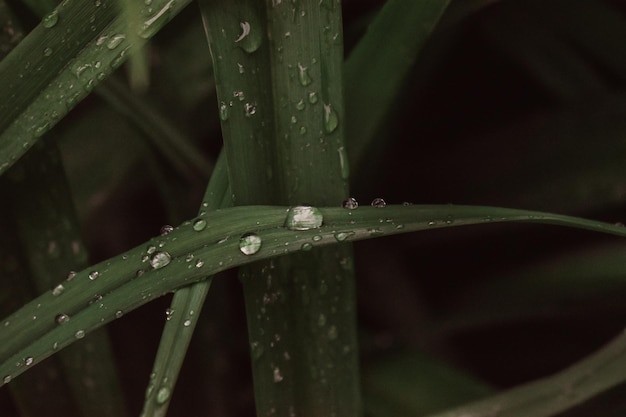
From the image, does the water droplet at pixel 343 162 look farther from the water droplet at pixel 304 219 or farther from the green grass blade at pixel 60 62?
the green grass blade at pixel 60 62

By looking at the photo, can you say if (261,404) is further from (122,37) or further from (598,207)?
(598,207)

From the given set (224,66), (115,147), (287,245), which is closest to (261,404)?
(287,245)

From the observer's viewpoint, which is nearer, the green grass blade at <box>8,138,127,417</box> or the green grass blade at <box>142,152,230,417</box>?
the green grass blade at <box>142,152,230,417</box>

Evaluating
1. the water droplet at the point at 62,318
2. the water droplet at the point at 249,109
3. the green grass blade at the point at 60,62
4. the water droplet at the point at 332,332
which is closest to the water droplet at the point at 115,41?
the green grass blade at the point at 60,62

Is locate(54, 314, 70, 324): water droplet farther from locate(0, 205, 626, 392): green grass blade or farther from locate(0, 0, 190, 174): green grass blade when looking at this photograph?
locate(0, 0, 190, 174): green grass blade

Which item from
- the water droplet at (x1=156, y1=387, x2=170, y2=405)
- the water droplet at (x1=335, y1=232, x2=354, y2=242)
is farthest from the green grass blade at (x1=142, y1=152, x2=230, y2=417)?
the water droplet at (x1=335, y1=232, x2=354, y2=242)

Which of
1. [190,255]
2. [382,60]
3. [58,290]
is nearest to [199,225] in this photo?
[190,255]

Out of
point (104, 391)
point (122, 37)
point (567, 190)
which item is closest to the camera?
point (122, 37)
